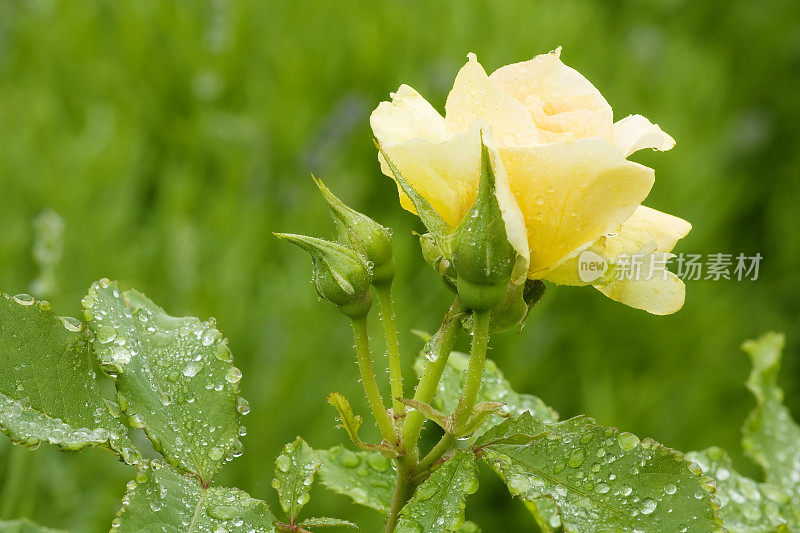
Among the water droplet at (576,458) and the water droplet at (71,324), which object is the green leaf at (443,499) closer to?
the water droplet at (576,458)

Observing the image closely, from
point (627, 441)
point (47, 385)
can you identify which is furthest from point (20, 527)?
point (627, 441)

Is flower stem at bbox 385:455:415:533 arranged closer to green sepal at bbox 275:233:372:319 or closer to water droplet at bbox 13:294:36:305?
green sepal at bbox 275:233:372:319

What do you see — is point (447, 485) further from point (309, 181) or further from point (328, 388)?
point (309, 181)

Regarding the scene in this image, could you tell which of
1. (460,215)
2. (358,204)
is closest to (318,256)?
(460,215)

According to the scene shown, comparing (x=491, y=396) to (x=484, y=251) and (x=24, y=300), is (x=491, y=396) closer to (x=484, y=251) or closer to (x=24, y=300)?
(x=484, y=251)

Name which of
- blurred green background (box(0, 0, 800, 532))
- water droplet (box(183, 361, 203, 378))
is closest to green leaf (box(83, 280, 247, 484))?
water droplet (box(183, 361, 203, 378))

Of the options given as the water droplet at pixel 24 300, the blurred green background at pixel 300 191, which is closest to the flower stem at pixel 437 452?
the water droplet at pixel 24 300
